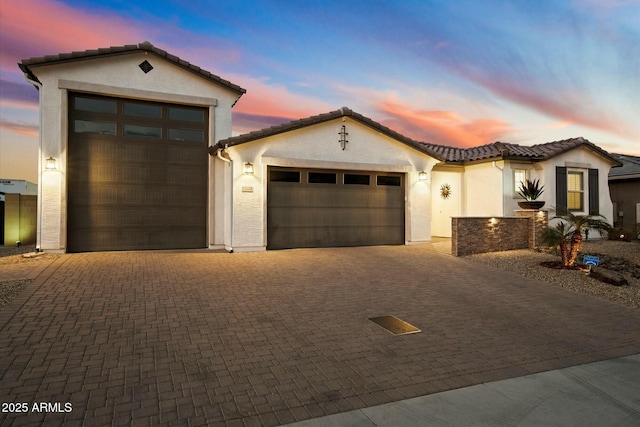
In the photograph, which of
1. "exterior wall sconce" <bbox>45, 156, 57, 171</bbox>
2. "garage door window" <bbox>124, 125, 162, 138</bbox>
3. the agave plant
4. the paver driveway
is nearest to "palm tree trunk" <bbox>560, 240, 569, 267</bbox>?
the paver driveway

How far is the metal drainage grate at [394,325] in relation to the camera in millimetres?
5346

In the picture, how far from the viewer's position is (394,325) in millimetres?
5602

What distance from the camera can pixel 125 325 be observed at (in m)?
5.16

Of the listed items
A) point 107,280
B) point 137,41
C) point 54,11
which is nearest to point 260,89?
point 137,41

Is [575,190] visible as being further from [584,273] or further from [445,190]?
[584,273]

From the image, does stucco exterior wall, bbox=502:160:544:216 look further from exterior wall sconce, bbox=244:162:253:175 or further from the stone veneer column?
exterior wall sconce, bbox=244:162:253:175

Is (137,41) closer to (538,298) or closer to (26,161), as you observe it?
(26,161)

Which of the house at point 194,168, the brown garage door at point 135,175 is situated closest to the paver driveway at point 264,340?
the brown garage door at point 135,175

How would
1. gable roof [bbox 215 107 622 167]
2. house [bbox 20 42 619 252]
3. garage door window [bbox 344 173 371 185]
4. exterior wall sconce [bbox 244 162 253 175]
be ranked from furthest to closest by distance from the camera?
garage door window [bbox 344 173 371 185]
gable roof [bbox 215 107 622 167]
exterior wall sconce [bbox 244 162 253 175]
house [bbox 20 42 619 252]

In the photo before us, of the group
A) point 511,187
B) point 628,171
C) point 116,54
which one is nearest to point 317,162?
point 116,54

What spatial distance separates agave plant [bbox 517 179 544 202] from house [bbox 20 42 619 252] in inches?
58.0

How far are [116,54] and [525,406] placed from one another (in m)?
13.2

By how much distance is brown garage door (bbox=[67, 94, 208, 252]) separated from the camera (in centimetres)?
1148

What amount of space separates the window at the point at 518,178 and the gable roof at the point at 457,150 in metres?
0.62
